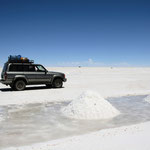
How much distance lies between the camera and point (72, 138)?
5.48 m

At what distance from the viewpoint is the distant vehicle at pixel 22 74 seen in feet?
→ 51.2

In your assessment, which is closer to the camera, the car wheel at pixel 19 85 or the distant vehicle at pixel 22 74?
the distant vehicle at pixel 22 74

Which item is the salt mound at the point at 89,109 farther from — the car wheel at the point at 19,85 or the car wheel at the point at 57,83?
the car wheel at the point at 57,83

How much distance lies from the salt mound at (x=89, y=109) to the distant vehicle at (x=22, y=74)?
820cm

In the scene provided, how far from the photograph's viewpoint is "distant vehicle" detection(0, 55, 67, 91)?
51.2 ft

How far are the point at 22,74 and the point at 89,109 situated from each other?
926 centimetres

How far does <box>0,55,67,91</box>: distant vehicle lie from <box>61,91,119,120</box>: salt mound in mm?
8195

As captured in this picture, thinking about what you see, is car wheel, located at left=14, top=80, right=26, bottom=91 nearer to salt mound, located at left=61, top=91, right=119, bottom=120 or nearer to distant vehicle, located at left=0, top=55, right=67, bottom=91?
distant vehicle, located at left=0, top=55, right=67, bottom=91

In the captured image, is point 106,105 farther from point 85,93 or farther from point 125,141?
point 125,141

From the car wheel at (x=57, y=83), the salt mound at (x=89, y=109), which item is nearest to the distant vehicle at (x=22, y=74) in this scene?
the car wheel at (x=57, y=83)

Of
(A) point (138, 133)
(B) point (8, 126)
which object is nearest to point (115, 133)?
(A) point (138, 133)

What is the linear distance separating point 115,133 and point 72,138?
51.0 inches

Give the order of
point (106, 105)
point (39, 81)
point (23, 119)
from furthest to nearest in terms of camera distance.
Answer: point (39, 81) < point (106, 105) < point (23, 119)

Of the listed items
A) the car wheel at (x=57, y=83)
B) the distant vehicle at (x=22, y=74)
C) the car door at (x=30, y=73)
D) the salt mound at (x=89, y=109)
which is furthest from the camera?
the car wheel at (x=57, y=83)
